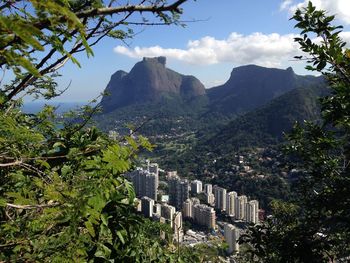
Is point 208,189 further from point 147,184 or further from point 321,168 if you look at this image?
point 321,168

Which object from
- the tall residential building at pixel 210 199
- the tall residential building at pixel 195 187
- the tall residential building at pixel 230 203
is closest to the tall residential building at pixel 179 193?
the tall residential building at pixel 210 199

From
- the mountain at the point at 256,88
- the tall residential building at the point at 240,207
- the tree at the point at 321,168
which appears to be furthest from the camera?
the mountain at the point at 256,88

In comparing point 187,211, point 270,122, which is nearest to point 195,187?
point 187,211

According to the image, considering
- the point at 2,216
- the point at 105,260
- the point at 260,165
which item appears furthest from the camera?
the point at 260,165

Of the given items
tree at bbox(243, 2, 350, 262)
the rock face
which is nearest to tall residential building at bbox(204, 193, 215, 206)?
tree at bbox(243, 2, 350, 262)

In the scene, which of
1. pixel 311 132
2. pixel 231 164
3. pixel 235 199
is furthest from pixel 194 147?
pixel 311 132

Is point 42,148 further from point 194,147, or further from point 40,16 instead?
point 194,147

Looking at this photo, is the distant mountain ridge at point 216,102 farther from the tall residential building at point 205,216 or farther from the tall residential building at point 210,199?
the tall residential building at point 205,216
